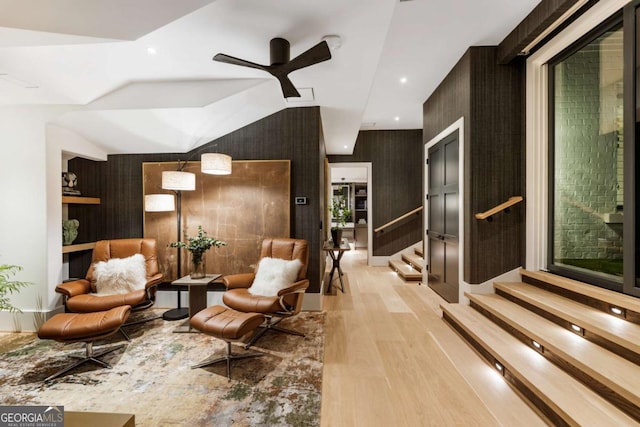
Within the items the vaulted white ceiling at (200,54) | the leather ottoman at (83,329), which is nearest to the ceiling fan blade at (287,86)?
the vaulted white ceiling at (200,54)

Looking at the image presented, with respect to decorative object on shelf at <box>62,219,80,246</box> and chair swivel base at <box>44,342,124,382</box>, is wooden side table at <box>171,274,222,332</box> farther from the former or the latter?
decorative object on shelf at <box>62,219,80,246</box>

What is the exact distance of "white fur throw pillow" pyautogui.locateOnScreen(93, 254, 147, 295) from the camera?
3.06 meters

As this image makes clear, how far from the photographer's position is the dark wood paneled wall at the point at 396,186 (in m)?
6.30

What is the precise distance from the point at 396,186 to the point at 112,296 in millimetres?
5525

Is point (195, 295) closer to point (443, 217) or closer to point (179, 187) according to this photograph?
point (179, 187)

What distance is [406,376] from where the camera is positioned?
7.09 ft

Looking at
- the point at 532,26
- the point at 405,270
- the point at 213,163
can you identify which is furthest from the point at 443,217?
the point at 213,163

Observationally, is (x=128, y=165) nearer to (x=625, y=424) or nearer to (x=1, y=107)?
(x=1, y=107)

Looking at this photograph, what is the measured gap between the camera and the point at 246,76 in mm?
2918

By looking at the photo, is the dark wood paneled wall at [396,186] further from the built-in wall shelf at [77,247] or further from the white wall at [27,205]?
the white wall at [27,205]

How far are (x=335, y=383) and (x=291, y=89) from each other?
2.51m

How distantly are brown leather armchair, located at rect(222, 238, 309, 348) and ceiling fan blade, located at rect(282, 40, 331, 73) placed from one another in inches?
74.4

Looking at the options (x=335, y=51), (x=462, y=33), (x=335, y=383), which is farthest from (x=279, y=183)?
(x=462, y=33)

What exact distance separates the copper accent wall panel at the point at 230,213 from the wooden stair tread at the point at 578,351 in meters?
2.60
